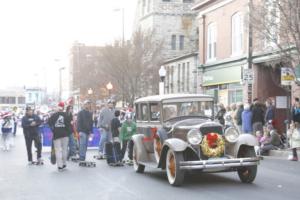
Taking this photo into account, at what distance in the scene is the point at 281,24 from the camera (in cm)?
1878

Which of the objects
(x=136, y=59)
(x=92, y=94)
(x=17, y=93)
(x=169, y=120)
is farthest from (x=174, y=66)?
(x=17, y=93)

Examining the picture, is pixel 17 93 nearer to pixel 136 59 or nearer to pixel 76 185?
pixel 136 59

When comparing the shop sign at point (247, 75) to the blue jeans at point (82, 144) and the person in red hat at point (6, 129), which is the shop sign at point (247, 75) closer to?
the blue jeans at point (82, 144)

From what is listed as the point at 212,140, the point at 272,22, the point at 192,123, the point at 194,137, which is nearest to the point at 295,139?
the point at 272,22

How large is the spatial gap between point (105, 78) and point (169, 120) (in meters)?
34.6

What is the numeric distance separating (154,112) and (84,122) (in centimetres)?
412

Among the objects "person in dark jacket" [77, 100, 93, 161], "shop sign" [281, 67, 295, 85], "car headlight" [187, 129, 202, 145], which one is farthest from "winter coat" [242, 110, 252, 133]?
"car headlight" [187, 129, 202, 145]

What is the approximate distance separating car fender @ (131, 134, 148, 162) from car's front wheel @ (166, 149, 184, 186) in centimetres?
175

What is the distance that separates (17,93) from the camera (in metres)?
124

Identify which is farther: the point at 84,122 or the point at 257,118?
the point at 257,118

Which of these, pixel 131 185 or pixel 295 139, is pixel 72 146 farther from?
pixel 295 139

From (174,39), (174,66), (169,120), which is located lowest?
(169,120)

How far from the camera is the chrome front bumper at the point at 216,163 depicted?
1137cm

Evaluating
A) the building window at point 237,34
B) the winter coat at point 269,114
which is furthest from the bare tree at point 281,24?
the building window at point 237,34
